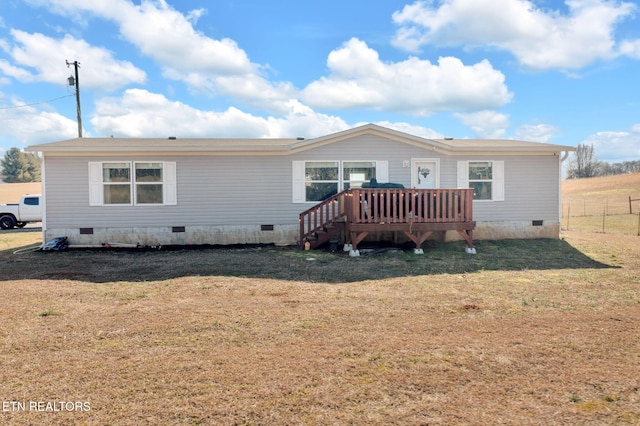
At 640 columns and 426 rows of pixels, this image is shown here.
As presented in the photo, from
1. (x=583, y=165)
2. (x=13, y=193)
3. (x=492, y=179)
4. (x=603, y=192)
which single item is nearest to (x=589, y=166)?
(x=583, y=165)

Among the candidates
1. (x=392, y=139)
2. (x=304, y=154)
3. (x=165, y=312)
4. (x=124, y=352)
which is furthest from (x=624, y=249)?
(x=124, y=352)

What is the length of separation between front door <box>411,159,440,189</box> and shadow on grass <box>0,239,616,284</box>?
5.49ft

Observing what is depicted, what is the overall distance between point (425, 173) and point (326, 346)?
8.83m

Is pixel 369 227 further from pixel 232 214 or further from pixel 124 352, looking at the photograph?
pixel 124 352

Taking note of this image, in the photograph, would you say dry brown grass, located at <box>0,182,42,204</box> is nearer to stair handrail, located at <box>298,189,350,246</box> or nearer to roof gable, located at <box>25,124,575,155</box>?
roof gable, located at <box>25,124,575,155</box>

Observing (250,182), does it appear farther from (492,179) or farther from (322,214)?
(492,179)

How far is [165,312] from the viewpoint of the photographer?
5316 mm

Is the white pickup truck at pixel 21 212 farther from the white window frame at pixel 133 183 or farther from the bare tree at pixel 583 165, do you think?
the bare tree at pixel 583 165

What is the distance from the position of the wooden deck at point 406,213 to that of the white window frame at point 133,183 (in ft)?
13.1

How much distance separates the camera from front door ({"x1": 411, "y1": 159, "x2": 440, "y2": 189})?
11961mm

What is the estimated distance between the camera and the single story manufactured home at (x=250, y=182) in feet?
37.1

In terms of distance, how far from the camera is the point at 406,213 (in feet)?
33.3

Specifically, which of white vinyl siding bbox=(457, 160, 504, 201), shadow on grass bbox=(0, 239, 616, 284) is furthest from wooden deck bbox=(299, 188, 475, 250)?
white vinyl siding bbox=(457, 160, 504, 201)

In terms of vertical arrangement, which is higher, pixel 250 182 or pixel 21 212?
pixel 250 182
